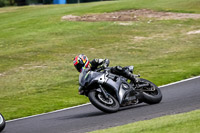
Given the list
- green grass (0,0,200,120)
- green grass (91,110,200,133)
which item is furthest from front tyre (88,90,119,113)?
green grass (0,0,200,120)

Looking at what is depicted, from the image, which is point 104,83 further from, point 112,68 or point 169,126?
point 169,126

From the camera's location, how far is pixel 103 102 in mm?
10383

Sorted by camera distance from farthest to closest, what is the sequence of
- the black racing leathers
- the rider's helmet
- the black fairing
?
1. the black racing leathers
2. the rider's helmet
3. the black fairing

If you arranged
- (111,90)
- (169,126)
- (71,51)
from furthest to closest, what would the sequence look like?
(71,51), (111,90), (169,126)

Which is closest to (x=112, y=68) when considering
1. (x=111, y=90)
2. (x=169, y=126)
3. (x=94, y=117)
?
(x=111, y=90)

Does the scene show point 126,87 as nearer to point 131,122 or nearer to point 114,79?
point 114,79

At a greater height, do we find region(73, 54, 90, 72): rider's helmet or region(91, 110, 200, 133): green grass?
region(73, 54, 90, 72): rider's helmet

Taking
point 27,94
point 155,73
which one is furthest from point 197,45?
point 27,94

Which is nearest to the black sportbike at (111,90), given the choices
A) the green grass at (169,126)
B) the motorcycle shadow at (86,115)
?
the motorcycle shadow at (86,115)

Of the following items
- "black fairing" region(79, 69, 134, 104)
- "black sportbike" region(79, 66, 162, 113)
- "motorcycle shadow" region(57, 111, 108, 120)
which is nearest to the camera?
"black sportbike" region(79, 66, 162, 113)

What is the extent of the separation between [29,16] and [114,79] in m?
33.7

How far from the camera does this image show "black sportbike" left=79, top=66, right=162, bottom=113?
10477mm

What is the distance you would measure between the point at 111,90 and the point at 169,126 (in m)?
3.20

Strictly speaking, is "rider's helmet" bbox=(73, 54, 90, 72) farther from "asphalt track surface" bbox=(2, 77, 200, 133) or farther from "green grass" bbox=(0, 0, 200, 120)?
"green grass" bbox=(0, 0, 200, 120)
